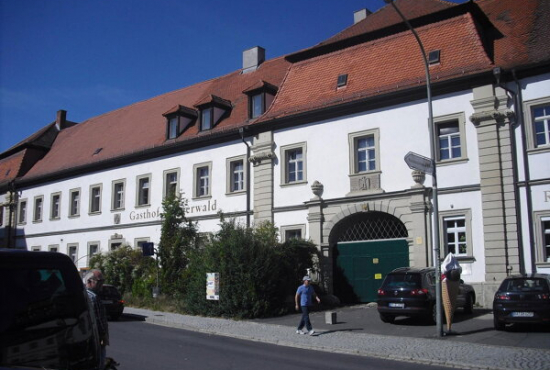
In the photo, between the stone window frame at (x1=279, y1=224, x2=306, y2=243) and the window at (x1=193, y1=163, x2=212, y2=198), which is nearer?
the stone window frame at (x1=279, y1=224, x2=306, y2=243)

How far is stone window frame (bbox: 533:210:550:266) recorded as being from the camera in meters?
18.3

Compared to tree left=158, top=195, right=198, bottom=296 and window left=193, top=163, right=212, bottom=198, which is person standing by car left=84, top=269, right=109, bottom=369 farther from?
window left=193, top=163, right=212, bottom=198

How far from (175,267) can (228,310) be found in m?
6.17

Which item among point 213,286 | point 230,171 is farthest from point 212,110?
point 213,286

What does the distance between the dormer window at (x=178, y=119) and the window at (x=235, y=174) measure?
4.65 metres

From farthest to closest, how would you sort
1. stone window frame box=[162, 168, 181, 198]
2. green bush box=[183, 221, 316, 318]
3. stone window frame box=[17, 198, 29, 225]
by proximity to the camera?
stone window frame box=[17, 198, 29, 225] < stone window frame box=[162, 168, 181, 198] < green bush box=[183, 221, 316, 318]

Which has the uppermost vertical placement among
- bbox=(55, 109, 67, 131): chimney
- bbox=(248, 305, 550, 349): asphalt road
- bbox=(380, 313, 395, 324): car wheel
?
bbox=(55, 109, 67, 131): chimney

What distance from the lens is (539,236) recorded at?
18.5 meters

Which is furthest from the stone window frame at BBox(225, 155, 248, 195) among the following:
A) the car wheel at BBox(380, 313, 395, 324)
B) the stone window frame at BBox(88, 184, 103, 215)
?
the car wheel at BBox(380, 313, 395, 324)

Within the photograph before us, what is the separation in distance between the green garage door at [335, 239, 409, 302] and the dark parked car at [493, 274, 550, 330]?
6.73 meters

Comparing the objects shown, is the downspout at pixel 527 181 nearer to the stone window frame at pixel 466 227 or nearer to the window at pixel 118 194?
the stone window frame at pixel 466 227

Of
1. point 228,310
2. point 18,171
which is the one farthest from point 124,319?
point 18,171

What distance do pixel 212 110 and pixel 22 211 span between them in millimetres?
19788

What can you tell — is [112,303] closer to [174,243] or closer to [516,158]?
[174,243]
